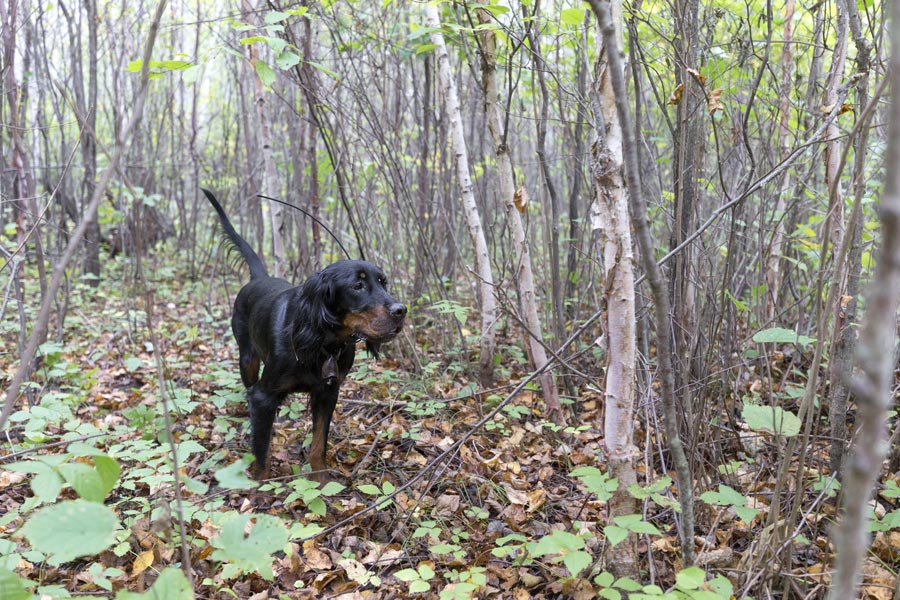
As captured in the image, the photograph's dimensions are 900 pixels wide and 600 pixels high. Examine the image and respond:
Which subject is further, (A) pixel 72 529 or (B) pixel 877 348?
(A) pixel 72 529

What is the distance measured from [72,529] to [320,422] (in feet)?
6.62

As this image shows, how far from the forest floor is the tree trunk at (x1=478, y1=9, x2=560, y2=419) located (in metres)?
0.27

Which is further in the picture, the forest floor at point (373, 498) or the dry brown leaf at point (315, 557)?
the dry brown leaf at point (315, 557)

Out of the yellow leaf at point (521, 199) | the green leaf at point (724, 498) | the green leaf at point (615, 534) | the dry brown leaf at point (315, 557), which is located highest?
the yellow leaf at point (521, 199)

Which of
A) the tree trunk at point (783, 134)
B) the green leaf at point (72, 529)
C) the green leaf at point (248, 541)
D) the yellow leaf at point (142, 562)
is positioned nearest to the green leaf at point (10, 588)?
the green leaf at point (72, 529)

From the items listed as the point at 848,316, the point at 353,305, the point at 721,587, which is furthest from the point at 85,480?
the point at 848,316

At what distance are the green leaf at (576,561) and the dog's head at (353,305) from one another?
1624 millimetres

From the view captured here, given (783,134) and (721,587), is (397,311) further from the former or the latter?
(783,134)

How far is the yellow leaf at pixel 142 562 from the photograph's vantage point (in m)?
2.26

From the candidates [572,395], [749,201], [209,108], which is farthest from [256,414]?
[209,108]

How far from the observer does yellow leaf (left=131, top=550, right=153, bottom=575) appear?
7.40ft

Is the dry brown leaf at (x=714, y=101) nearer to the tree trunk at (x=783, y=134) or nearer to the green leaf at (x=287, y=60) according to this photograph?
the tree trunk at (x=783, y=134)

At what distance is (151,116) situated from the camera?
28.2ft

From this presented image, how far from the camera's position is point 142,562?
7.45 feet
